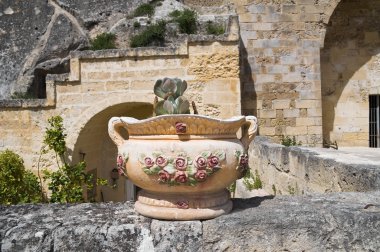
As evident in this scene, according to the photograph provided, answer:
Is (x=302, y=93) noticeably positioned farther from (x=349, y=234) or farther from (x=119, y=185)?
(x=349, y=234)

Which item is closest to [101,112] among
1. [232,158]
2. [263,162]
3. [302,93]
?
[263,162]

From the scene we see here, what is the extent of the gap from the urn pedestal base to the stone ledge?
38 millimetres

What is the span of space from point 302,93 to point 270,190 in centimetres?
473

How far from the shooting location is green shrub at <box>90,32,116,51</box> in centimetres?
892

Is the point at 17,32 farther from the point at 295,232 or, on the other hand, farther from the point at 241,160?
the point at 295,232

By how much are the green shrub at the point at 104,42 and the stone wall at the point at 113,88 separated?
32.4 inches

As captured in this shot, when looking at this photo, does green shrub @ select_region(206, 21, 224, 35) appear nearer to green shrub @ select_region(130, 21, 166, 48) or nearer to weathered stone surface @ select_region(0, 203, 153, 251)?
green shrub @ select_region(130, 21, 166, 48)

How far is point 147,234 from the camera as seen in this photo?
209 centimetres

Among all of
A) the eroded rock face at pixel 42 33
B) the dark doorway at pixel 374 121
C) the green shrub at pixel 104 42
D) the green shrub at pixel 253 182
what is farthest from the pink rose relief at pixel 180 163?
the dark doorway at pixel 374 121

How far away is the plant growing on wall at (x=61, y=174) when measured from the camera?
23.9 feet

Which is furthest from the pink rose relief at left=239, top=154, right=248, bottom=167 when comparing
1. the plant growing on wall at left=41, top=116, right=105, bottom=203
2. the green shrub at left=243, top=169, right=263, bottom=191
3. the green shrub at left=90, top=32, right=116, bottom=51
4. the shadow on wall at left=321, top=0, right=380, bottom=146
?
the shadow on wall at left=321, top=0, right=380, bottom=146

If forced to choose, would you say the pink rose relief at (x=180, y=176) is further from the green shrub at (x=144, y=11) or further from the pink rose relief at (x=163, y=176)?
the green shrub at (x=144, y=11)

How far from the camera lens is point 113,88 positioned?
26.9 ft

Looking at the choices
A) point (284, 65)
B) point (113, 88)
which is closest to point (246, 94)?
point (284, 65)
